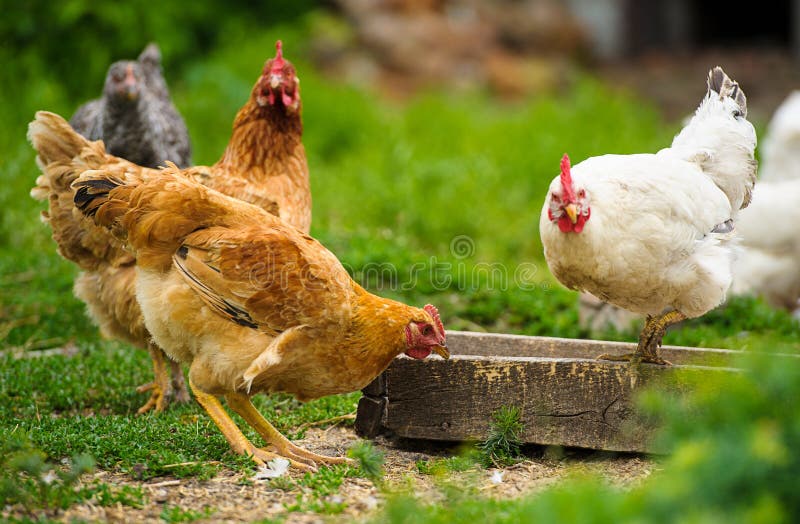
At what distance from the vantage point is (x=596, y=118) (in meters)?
11.3

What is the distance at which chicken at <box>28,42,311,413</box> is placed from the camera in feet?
14.6

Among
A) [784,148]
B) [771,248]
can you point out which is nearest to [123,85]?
[771,248]

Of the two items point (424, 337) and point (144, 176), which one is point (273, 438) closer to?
point (424, 337)

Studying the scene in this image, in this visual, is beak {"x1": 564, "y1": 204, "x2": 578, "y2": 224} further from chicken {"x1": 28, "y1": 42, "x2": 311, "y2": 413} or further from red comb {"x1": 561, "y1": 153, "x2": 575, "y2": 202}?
chicken {"x1": 28, "y1": 42, "x2": 311, "y2": 413}

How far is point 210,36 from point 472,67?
4136 mm

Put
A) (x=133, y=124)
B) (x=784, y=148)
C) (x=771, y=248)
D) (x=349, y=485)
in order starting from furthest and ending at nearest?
1. (x=784, y=148)
2. (x=771, y=248)
3. (x=133, y=124)
4. (x=349, y=485)

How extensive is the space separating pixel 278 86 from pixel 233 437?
89.8 inches

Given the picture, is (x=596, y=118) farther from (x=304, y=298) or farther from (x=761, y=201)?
(x=304, y=298)

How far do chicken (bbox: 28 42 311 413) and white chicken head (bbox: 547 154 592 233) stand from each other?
5.71 feet

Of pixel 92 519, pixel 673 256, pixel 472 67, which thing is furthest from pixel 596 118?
pixel 92 519

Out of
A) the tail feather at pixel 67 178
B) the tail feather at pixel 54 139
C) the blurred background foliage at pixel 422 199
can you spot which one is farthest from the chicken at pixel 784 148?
the tail feather at pixel 54 139

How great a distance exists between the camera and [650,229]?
3746 mm

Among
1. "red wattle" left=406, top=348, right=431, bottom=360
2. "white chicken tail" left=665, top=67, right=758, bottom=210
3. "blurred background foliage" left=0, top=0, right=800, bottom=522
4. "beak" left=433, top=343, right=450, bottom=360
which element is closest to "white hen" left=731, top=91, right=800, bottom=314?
"blurred background foliage" left=0, top=0, right=800, bottom=522

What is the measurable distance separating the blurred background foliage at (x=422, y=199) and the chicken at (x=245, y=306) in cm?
46
